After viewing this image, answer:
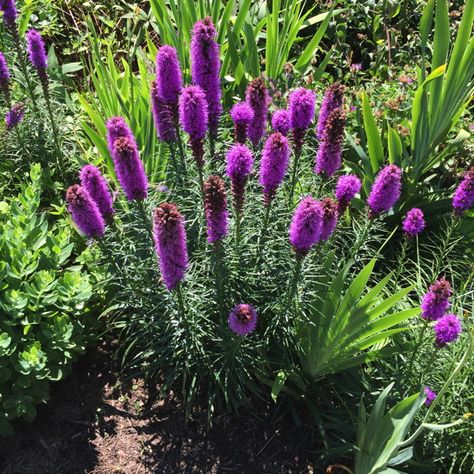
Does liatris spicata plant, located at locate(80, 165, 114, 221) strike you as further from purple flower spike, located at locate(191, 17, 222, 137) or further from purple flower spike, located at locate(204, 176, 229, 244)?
purple flower spike, located at locate(191, 17, 222, 137)

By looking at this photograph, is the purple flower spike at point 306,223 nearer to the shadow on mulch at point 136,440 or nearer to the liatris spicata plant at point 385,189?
the liatris spicata plant at point 385,189

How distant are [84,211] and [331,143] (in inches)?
39.0

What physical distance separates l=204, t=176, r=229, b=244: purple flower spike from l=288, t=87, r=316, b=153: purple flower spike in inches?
20.8

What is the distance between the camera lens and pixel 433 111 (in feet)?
10.1

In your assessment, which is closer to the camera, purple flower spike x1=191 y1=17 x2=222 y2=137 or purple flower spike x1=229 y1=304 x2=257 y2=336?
purple flower spike x1=229 y1=304 x2=257 y2=336

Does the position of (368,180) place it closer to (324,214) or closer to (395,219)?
(395,219)

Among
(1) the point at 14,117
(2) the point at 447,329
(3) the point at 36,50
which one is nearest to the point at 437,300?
(2) the point at 447,329

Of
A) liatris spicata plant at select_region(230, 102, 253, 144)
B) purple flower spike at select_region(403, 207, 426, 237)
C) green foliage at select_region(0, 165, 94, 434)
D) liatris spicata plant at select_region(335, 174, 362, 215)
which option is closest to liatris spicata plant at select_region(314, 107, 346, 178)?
liatris spicata plant at select_region(335, 174, 362, 215)

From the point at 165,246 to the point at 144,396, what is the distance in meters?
1.11

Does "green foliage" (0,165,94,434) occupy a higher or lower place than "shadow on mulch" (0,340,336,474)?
higher

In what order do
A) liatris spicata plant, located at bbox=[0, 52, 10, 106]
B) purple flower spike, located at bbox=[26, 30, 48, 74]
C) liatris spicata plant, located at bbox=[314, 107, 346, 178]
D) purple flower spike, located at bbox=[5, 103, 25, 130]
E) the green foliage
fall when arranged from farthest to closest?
1. purple flower spike, located at bbox=[5, 103, 25, 130]
2. liatris spicata plant, located at bbox=[0, 52, 10, 106]
3. purple flower spike, located at bbox=[26, 30, 48, 74]
4. the green foliage
5. liatris spicata plant, located at bbox=[314, 107, 346, 178]

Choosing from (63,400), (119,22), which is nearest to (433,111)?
(63,400)

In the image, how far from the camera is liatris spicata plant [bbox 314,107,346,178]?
2.06 m

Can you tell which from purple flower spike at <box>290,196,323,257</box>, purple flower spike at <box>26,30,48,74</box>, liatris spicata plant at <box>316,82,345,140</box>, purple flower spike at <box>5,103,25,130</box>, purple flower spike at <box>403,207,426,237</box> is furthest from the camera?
purple flower spike at <box>5,103,25,130</box>
